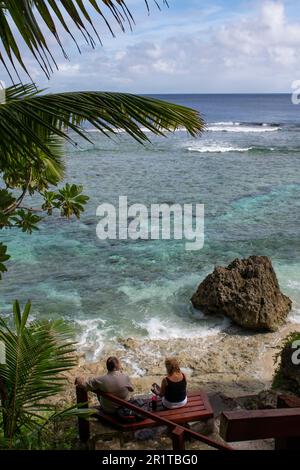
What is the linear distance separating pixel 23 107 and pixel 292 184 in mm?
27020

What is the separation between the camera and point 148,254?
54.3ft

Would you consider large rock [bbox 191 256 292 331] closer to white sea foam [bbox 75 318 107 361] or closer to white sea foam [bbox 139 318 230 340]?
white sea foam [bbox 139 318 230 340]

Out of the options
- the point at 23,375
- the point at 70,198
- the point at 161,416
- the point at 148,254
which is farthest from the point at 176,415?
the point at 148,254

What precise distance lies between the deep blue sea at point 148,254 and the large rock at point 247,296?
0.37 metres

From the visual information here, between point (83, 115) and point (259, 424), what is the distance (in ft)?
5.96

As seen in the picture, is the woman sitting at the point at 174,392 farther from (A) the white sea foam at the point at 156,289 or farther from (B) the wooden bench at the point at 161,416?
(A) the white sea foam at the point at 156,289

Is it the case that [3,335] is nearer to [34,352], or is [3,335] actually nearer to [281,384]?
[34,352]

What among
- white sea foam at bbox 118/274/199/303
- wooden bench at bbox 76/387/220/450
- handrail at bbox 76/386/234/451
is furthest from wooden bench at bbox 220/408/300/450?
white sea foam at bbox 118/274/199/303

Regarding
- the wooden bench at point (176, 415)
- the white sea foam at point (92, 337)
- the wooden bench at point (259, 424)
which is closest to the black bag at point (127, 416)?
the wooden bench at point (176, 415)

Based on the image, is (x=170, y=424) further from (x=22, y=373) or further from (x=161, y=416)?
(x=22, y=373)

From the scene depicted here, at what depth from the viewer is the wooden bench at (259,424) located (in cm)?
242

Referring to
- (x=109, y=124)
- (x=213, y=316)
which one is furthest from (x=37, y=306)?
(x=109, y=124)

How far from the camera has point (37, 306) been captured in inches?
503

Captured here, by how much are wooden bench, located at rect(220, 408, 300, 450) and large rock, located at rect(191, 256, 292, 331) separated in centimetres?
869
